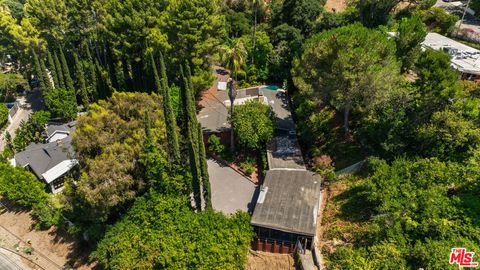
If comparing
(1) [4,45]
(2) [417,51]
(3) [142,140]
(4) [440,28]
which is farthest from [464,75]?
(1) [4,45]

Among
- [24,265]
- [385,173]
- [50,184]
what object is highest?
[385,173]

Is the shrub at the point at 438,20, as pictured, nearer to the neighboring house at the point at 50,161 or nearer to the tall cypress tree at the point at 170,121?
the tall cypress tree at the point at 170,121

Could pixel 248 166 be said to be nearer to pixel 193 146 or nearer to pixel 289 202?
pixel 289 202

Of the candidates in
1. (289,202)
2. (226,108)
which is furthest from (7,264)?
(226,108)

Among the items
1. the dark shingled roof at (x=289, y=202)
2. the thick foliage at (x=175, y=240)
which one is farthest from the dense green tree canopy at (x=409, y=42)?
the thick foliage at (x=175, y=240)

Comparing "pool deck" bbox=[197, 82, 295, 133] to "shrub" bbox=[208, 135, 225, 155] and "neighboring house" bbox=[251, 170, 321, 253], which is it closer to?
"shrub" bbox=[208, 135, 225, 155]

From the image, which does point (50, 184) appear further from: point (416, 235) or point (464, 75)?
point (464, 75)
